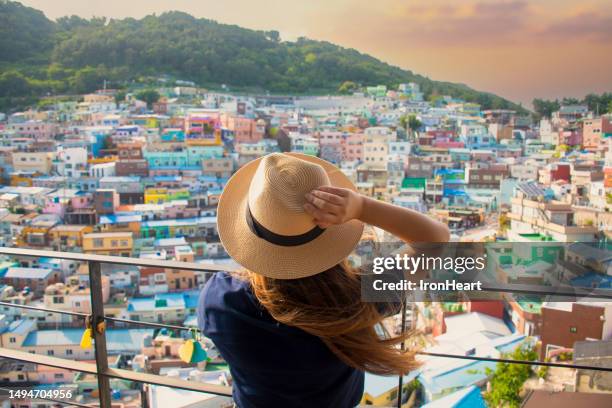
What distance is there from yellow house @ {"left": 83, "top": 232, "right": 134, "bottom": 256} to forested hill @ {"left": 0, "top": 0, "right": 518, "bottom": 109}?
16.1m

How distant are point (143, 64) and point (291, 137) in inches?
553

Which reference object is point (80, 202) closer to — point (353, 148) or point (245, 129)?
point (245, 129)

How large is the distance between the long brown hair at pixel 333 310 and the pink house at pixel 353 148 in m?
23.4

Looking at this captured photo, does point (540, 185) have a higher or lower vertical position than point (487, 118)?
lower

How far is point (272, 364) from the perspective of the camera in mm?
504

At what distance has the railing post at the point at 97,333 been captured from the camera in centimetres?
88

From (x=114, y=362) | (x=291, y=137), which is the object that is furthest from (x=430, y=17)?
(x=114, y=362)

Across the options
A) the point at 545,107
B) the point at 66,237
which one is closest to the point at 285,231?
the point at 66,237

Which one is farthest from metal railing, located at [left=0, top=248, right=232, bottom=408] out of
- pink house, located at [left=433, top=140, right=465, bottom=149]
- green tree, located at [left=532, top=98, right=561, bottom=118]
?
green tree, located at [left=532, top=98, right=561, bottom=118]

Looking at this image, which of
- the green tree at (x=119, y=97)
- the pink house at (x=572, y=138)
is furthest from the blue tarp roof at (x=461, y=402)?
the green tree at (x=119, y=97)

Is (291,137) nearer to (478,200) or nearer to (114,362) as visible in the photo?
(478,200)

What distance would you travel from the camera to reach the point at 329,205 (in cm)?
46

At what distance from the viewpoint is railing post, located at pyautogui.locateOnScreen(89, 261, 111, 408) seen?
2.87ft

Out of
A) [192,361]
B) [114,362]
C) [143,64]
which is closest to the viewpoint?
[192,361]
